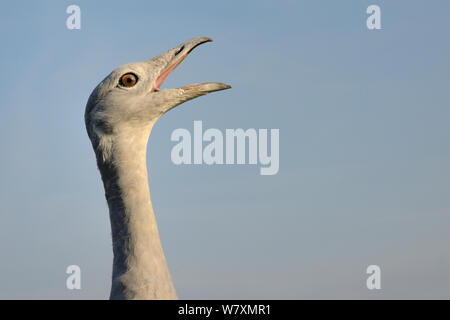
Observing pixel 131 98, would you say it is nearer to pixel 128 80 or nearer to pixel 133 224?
pixel 128 80

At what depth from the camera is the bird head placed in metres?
10.1

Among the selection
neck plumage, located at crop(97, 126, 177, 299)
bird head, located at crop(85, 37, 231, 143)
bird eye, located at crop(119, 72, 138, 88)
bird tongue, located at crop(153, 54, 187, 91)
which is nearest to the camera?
neck plumage, located at crop(97, 126, 177, 299)

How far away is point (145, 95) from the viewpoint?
10.3m

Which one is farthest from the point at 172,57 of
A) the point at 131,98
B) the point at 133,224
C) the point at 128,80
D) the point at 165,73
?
the point at 133,224

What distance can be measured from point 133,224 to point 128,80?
232 centimetres

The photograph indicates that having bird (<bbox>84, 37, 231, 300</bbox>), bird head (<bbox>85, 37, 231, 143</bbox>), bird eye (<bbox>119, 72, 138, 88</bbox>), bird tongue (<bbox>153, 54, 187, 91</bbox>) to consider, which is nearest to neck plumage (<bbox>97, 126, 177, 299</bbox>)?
bird (<bbox>84, 37, 231, 300</bbox>)

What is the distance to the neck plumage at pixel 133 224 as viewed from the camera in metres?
9.05

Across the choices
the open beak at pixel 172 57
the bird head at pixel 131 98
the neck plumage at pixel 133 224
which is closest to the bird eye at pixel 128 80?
the bird head at pixel 131 98

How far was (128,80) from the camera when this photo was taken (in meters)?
10.4

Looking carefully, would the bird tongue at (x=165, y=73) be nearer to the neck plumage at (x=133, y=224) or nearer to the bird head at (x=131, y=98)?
the bird head at (x=131, y=98)

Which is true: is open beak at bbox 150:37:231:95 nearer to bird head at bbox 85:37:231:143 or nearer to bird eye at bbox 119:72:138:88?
bird head at bbox 85:37:231:143

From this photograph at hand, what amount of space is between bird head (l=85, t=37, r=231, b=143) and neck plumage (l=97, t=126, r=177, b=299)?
0.60 ft
